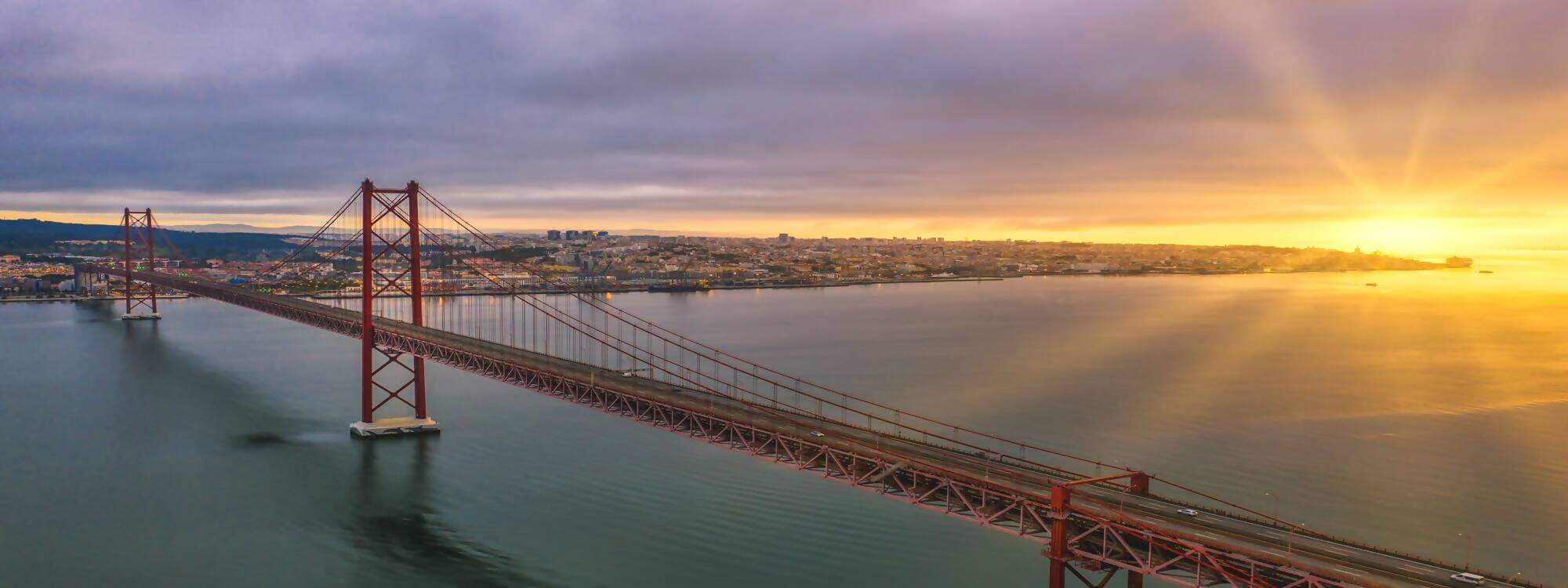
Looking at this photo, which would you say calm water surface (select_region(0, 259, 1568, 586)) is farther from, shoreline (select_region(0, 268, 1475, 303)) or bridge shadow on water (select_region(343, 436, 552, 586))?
shoreline (select_region(0, 268, 1475, 303))

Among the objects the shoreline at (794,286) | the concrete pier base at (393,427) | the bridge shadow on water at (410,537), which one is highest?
the shoreline at (794,286)

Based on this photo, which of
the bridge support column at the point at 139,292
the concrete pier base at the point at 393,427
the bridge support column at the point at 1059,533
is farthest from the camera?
the bridge support column at the point at 139,292

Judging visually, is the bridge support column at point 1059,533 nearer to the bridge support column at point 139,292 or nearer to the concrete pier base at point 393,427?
the concrete pier base at point 393,427

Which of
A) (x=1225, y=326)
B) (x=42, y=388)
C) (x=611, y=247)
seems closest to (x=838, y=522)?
(x=42, y=388)

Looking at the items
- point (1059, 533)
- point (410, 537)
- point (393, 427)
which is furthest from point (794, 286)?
point (1059, 533)

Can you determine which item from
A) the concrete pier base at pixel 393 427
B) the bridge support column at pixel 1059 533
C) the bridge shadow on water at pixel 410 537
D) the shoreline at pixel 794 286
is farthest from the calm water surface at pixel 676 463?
the shoreline at pixel 794 286

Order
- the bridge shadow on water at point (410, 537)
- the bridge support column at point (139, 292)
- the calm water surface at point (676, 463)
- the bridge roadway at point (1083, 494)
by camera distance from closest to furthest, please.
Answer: the bridge roadway at point (1083, 494) < the bridge shadow on water at point (410, 537) < the calm water surface at point (676, 463) < the bridge support column at point (139, 292)

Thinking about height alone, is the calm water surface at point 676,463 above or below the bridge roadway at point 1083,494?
below

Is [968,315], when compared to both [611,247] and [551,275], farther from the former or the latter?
[611,247]
